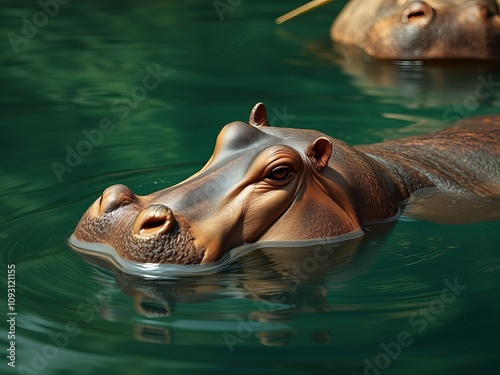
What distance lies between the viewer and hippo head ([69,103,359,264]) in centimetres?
589

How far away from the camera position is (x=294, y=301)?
19.4 feet

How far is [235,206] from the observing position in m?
6.12

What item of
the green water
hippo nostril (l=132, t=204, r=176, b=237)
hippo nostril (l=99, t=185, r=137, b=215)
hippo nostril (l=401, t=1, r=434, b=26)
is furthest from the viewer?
hippo nostril (l=401, t=1, r=434, b=26)

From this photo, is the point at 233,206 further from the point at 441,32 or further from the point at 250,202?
the point at 441,32

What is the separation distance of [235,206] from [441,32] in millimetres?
6746

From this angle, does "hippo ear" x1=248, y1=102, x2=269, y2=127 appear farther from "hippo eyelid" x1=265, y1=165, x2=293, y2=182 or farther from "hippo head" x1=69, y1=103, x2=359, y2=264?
"hippo eyelid" x1=265, y1=165, x2=293, y2=182

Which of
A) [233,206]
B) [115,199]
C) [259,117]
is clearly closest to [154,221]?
[115,199]

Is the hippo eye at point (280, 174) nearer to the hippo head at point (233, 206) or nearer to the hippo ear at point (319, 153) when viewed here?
the hippo head at point (233, 206)

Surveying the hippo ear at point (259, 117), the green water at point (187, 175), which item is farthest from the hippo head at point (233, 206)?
the hippo ear at point (259, 117)

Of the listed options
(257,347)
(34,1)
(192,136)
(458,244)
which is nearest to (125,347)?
(257,347)

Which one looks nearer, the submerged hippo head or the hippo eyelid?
the submerged hippo head

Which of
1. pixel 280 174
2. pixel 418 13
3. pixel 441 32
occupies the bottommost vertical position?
pixel 441 32

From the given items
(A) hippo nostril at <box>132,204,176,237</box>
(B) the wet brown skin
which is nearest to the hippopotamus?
(A) hippo nostril at <box>132,204,176,237</box>

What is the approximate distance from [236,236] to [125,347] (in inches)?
44.6
